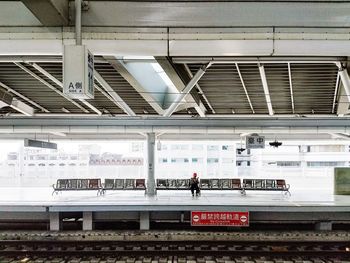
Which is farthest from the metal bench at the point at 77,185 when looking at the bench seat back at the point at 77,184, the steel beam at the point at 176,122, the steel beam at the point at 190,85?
the steel beam at the point at 190,85

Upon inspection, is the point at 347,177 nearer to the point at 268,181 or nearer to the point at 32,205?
the point at 268,181

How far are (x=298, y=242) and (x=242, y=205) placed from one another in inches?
80.6

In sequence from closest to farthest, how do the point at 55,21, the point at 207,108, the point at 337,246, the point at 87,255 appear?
the point at 55,21
the point at 87,255
the point at 337,246
the point at 207,108

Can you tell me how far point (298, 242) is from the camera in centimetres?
913

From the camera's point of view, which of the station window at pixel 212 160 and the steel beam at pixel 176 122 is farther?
the station window at pixel 212 160

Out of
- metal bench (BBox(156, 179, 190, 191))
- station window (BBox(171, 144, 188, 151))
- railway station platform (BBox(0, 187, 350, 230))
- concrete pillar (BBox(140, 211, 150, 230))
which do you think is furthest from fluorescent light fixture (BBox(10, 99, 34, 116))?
station window (BBox(171, 144, 188, 151))

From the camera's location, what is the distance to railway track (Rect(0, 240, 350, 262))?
811cm

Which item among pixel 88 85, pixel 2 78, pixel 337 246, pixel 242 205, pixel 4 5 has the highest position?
pixel 4 5

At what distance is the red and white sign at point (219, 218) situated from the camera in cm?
1027

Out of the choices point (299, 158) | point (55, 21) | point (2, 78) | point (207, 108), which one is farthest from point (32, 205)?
point (299, 158)

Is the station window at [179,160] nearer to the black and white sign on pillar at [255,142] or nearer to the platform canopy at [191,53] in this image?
the black and white sign on pillar at [255,142]

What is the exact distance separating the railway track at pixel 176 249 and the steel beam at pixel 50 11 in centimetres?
576

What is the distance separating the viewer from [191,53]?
17.0 ft

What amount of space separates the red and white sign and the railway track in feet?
3.56
